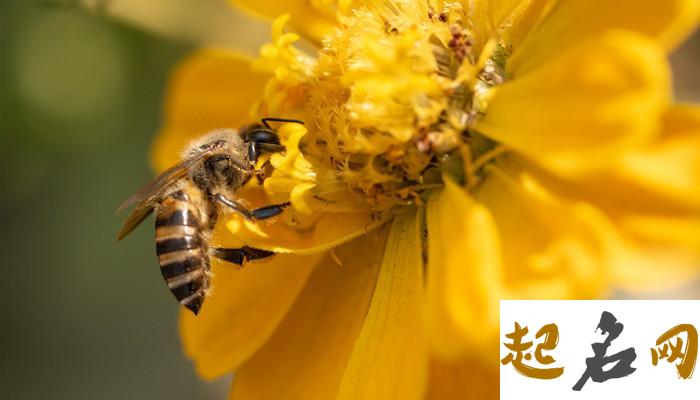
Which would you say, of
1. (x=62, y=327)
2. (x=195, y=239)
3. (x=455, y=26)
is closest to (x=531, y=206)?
(x=455, y=26)

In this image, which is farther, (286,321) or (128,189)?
(128,189)

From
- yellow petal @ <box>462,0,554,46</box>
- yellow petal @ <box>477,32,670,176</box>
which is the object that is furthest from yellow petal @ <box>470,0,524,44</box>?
yellow petal @ <box>477,32,670,176</box>

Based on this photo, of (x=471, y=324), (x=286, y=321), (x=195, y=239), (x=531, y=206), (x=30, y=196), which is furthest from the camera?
(x=30, y=196)

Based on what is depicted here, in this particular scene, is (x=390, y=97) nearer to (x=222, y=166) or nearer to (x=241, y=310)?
(x=222, y=166)

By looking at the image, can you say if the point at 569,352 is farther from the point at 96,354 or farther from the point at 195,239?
the point at 96,354

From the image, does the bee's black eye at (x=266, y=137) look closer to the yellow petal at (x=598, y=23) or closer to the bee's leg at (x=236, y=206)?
the bee's leg at (x=236, y=206)

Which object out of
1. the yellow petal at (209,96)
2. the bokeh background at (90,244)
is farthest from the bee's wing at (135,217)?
the bokeh background at (90,244)

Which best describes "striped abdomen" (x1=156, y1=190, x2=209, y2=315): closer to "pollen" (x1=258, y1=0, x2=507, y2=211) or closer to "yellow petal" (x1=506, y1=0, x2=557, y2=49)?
"pollen" (x1=258, y1=0, x2=507, y2=211)
